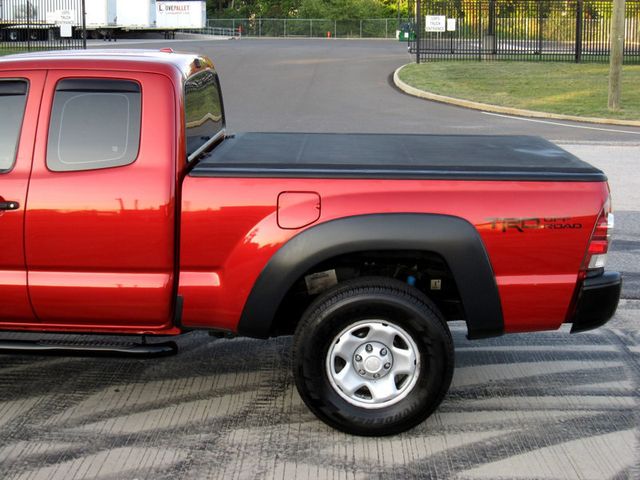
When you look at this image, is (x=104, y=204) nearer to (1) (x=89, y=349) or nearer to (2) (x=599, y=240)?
(1) (x=89, y=349)

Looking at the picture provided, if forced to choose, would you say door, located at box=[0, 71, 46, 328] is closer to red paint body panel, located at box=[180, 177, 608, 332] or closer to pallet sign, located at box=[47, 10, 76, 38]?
red paint body panel, located at box=[180, 177, 608, 332]

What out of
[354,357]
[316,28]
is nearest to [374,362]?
[354,357]

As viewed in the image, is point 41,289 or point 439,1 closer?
point 41,289

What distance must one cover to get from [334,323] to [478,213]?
2.80 ft

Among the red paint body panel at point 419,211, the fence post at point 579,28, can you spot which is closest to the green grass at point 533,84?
the fence post at point 579,28

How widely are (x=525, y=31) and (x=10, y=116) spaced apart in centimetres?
3126

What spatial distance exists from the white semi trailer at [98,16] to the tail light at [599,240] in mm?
41103

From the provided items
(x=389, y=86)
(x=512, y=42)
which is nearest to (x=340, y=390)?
(x=389, y=86)

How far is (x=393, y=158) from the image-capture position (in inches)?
205

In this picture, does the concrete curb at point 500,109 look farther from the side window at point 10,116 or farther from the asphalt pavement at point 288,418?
the side window at point 10,116

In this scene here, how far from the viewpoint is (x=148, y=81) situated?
4.88m

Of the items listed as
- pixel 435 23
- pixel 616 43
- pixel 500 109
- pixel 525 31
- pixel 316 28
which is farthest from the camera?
pixel 316 28

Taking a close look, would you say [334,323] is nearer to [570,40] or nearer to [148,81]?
[148,81]

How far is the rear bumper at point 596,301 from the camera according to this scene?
15.6ft
